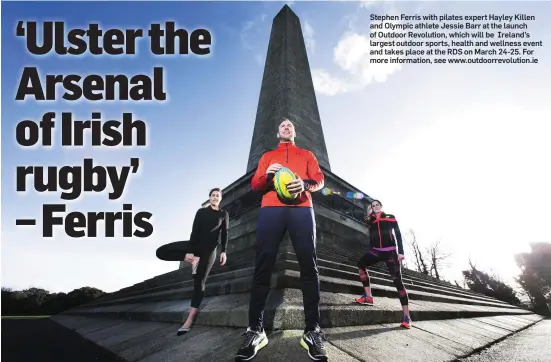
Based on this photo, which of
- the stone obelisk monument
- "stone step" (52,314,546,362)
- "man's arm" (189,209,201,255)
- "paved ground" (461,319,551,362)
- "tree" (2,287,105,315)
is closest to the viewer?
"stone step" (52,314,546,362)

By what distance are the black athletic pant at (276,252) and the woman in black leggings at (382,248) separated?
1.81m

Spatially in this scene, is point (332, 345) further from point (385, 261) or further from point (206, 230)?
point (206, 230)

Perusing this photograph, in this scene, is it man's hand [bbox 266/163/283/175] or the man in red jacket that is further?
man's hand [bbox 266/163/283/175]

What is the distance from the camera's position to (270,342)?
228cm

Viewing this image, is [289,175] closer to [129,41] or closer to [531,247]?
[129,41]

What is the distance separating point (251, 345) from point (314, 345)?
0.47 metres

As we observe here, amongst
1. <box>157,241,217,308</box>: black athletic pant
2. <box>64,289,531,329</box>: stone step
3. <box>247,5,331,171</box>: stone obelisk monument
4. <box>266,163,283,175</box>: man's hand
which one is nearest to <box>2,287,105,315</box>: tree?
<box>247,5,331,171</box>: stone obelisk monument

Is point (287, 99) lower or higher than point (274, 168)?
higher

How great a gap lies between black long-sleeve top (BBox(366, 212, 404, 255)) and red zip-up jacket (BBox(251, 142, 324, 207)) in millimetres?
2062

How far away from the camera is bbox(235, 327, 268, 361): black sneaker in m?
1.98

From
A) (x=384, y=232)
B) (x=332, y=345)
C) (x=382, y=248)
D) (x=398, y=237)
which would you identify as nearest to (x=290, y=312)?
(x=332, y=345)

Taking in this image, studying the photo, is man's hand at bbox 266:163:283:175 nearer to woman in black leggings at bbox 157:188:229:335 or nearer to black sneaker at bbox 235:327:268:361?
black sneaker at bbox 235:327:268:361

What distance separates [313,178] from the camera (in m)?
2.81

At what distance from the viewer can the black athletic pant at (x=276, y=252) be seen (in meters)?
2.33
